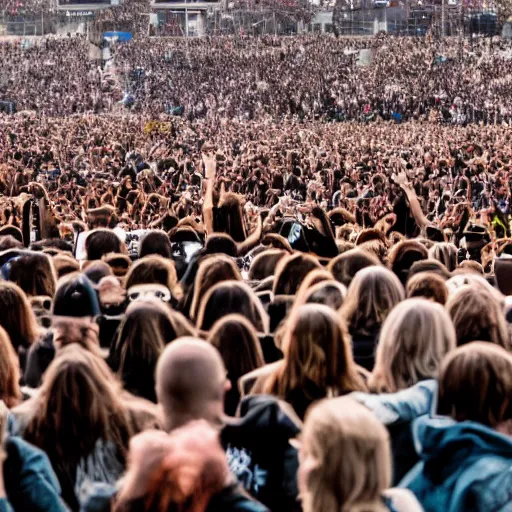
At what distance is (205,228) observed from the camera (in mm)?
12688

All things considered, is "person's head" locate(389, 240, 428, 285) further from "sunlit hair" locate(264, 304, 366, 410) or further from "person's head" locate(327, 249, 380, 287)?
"sunlit hair" locate(264, 304, 366, 410)

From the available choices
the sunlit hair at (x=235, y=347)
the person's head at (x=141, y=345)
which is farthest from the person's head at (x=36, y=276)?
the sunlit hair at (x=235, y=347)

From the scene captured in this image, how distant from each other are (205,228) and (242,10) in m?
52.8

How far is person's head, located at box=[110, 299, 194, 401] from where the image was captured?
5.28 metres

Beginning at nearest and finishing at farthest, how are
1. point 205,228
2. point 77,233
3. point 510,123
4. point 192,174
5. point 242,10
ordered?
point 77,233
point 205,228
point 192,174
point 510,123
point 242,10

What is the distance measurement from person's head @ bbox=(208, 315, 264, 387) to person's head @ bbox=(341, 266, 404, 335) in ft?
2.83

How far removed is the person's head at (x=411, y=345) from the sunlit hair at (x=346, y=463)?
4.60 feet

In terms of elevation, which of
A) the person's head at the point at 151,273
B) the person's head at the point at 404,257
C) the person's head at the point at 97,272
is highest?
the person's head at the point at 151,273

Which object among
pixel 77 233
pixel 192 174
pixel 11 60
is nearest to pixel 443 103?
pixel 11 60

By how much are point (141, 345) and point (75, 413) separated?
3.54ft

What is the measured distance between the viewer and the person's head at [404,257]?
329 inches

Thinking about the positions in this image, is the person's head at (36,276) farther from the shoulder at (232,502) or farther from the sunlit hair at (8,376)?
the shoulder at (232,502)

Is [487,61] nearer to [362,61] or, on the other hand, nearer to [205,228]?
[362,61]

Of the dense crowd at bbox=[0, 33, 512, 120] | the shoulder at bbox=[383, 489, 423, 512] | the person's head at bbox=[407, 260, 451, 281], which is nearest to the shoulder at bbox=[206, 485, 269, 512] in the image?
the shoulder at bbox=[383, 489, 423, 512]
